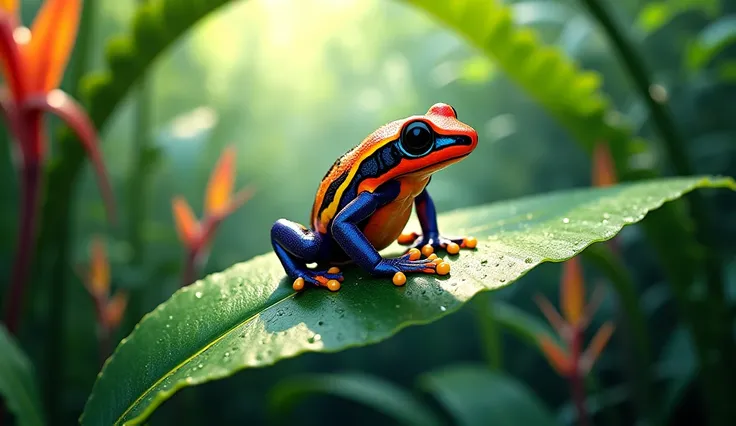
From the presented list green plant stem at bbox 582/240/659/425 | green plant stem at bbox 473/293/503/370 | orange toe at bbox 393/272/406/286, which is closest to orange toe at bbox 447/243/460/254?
orange toe at bbox 393/272/406/286

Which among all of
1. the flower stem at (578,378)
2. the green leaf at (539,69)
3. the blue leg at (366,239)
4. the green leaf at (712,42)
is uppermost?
the green leaf at (712,42)

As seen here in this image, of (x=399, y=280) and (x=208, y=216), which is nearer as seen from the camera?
(x=399, y=280)

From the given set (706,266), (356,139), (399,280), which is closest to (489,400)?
(706,266)

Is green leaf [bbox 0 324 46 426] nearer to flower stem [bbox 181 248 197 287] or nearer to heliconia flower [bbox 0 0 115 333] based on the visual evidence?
heliconia flower [bbox 0 0 115 333]

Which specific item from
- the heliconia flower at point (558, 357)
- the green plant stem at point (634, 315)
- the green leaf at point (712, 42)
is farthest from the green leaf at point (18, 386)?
the green leaf at point (712, 42)

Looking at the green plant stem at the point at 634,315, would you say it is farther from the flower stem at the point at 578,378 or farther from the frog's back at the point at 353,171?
the frog's back at the point at 353,171

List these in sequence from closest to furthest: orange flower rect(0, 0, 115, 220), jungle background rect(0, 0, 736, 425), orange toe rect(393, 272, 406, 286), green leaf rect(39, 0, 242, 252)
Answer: orange toe rect(393, 272, 406, 286)
orange flower rect(0, 0, 115, 220)
green leaf rect(39, 0, 242, 252)
jungle background rect(0, 0, 736, 425)

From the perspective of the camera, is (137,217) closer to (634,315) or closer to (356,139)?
(634,315)
